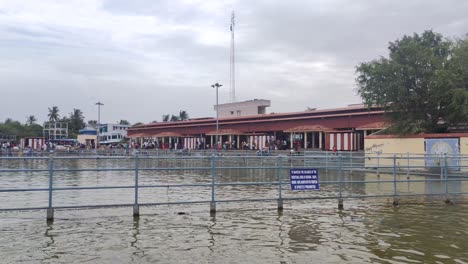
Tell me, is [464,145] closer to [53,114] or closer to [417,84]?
[417,84]

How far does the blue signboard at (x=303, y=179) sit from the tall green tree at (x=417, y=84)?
72.5 feet

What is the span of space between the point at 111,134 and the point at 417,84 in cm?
8323

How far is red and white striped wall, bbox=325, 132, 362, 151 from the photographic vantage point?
46.2 m

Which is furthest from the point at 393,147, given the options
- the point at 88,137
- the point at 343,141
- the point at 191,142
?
the point at 88,137

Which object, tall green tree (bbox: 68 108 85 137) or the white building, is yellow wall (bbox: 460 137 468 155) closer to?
the white building

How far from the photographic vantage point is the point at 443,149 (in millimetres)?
29609

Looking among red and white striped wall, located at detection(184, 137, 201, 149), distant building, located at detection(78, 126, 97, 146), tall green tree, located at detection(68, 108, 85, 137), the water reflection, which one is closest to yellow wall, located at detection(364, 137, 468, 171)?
the water reflection

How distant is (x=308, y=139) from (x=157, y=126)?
109ft

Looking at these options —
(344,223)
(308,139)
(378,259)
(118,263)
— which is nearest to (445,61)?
(308,139)

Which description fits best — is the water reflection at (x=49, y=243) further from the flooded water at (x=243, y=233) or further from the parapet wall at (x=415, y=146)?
the parapet wall at (x=415, y=146)

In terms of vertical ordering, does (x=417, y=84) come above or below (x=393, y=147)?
above

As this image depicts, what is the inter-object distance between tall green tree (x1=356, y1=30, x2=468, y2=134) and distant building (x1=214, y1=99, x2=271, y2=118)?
121 ft

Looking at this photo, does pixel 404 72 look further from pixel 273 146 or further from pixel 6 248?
pixel 6 248

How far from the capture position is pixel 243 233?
33.0 ft
